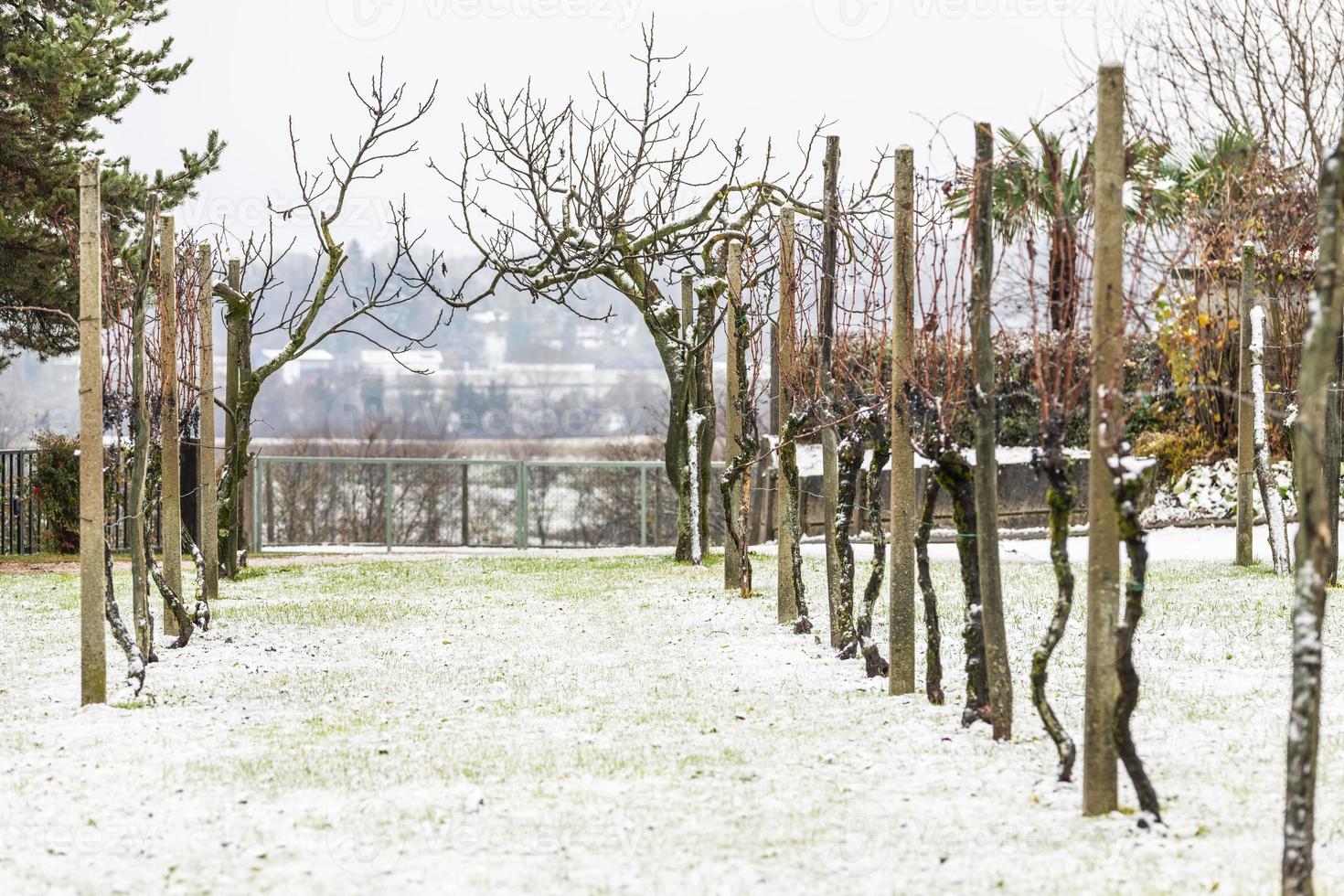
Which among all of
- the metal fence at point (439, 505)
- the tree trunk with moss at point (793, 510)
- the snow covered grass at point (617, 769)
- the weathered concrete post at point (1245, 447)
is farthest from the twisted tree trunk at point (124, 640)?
the metal fence at point (439, 505)

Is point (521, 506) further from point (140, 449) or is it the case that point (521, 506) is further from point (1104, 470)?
point (1104, 470)

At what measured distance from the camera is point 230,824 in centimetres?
452

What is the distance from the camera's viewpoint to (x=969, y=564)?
18.4ft

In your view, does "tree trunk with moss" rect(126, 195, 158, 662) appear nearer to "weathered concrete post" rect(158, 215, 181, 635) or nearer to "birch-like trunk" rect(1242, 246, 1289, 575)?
"weathered concrete post" rect(158, 215, 181, 635)

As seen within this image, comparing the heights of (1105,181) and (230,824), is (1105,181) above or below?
above

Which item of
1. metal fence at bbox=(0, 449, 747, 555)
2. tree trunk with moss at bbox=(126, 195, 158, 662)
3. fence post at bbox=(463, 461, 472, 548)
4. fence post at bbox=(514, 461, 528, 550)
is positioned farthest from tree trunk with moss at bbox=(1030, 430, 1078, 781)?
fence post at bbox=(463, 461, 472, 548)

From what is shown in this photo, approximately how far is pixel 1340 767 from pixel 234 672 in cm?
559

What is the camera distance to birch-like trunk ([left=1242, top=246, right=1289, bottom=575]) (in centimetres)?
1077

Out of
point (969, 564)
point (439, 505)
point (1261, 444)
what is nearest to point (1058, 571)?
point (969, 564)

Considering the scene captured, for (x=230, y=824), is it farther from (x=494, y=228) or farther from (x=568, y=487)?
(x=568, y=487)

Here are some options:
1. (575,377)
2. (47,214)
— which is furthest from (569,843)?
(575,377)

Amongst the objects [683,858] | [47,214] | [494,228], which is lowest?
[683,858]

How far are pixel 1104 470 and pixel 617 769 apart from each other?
2161 mm

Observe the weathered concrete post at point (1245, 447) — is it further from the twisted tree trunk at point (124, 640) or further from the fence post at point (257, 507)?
the fence post at point (257, 507)
